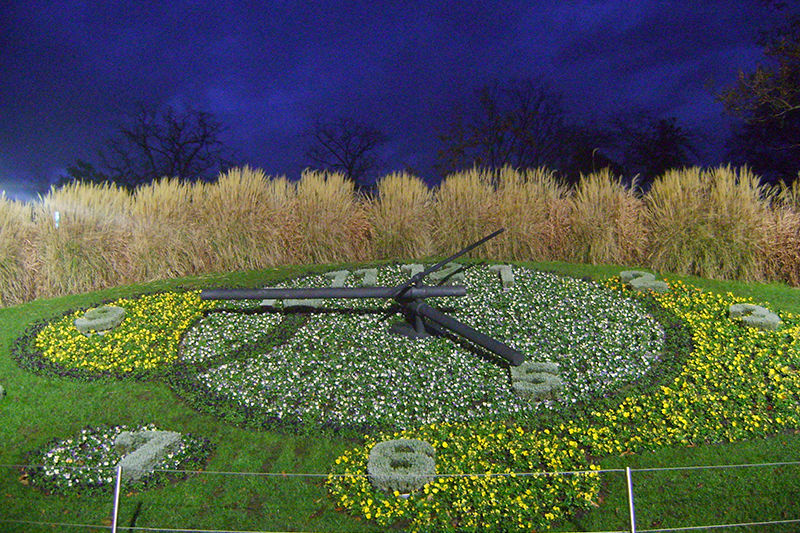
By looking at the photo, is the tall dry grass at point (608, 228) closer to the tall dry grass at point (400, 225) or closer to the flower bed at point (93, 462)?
the tall dry grass at point (400, 225)

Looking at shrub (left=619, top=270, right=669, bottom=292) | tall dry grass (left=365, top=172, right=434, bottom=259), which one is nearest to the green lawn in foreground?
shrub (left=619, top=270, right=669, bottom=292)

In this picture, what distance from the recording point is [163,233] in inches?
276

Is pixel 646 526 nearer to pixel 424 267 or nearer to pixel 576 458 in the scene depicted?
pixel 576 458

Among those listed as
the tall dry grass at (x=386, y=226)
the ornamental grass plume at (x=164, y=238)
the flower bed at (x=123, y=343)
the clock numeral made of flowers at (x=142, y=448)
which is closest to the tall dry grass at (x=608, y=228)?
the tall dry grass at (x=386, y=226)

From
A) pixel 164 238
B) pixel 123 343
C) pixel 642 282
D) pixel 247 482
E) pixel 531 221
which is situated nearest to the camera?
pixel 247 482

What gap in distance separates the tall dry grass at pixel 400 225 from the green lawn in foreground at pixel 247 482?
3975 millimetres

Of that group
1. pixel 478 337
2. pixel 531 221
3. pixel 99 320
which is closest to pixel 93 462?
pixel 99 320

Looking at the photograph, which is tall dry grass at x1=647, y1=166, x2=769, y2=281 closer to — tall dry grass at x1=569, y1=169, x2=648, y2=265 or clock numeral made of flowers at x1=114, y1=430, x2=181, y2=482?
tall dry grass at x1=569, y1=169, x2=648, y2=265

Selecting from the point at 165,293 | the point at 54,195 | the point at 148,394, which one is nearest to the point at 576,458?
the point at 148,394

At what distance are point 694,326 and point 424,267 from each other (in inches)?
109

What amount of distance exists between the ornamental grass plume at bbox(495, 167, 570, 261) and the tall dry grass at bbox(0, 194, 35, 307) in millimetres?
5768

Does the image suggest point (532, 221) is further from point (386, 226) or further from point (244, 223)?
point (244, 223)

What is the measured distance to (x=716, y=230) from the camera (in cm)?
678

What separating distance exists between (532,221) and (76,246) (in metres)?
5.65
